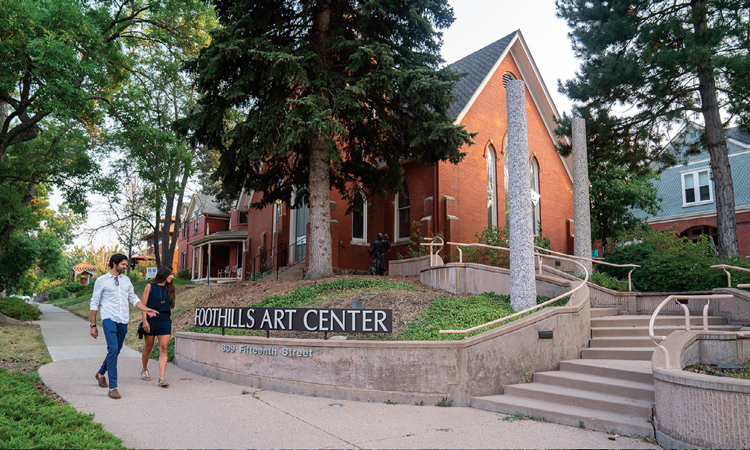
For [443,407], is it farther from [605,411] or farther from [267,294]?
[267,294]

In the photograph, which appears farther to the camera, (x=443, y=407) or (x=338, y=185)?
(x=338, y=185)

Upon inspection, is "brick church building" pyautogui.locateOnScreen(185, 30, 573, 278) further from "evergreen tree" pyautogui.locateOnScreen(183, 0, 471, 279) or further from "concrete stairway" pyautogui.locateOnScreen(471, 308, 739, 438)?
"concrete stairway" pyautogui.locateOnScreen(471, 308, 739, 438)

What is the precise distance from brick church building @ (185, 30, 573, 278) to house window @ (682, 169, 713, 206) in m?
8.86

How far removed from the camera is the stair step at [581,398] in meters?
5.72

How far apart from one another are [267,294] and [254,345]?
4671mm

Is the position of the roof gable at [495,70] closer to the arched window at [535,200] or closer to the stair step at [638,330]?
the arched window at [535,200]

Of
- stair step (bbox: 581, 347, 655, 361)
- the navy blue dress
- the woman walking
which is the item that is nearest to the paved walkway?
the woman walking

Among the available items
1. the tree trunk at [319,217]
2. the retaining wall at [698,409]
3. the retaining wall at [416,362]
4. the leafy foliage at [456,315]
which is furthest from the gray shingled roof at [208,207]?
the retaining wall at [698,409]

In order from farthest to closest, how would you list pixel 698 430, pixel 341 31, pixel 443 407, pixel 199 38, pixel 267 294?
pixel 199 38 < pixel 341 31 < pixel 267 294 < pixel 443 407 < pixel 698 430

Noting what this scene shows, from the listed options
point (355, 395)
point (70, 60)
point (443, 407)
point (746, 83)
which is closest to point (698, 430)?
point (443, 407)

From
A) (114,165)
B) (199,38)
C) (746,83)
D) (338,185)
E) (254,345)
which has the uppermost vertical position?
(199,38)

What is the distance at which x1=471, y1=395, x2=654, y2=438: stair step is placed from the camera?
5.35m

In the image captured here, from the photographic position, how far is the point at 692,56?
12.2 metres

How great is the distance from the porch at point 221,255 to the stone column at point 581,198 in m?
23.5
